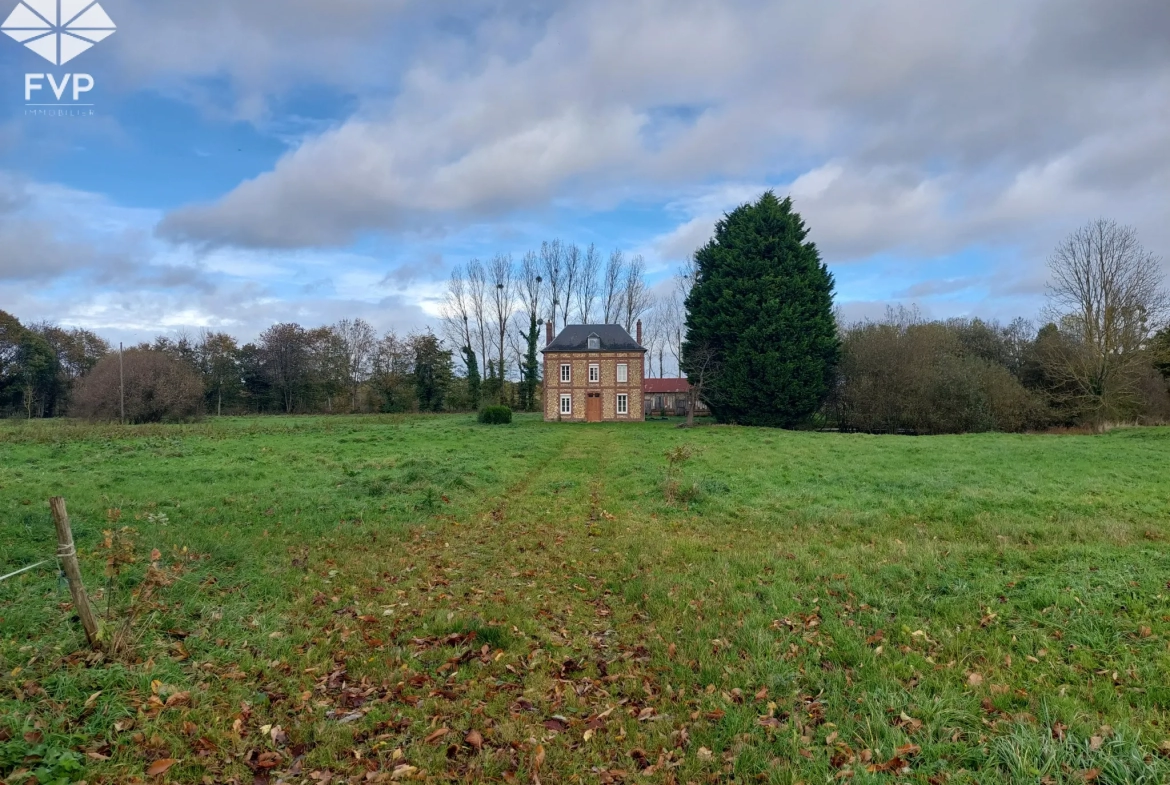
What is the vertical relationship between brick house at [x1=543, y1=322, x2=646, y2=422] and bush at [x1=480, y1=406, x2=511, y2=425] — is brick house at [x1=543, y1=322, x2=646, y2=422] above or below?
above

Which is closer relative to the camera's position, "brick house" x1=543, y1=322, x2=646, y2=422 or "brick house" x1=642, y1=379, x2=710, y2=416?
"brick house" x1=543, y1=322, x2=646, y2=422

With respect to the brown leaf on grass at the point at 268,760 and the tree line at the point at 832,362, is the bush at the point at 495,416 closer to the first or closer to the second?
the tree line at the point at 832,362

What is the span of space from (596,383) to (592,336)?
12.2ft

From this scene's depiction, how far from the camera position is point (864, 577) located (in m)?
6.56

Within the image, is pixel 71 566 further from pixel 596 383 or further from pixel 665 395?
pixel 665 395

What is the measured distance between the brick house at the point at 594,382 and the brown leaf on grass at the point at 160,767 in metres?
40.2

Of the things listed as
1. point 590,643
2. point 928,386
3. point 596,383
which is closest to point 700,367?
point 596,383

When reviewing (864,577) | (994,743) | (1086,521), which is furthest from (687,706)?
(1086,521)

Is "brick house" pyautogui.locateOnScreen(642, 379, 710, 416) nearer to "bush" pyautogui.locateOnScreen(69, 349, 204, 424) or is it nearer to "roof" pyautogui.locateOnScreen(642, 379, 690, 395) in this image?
"roof" pyautogui.locateOnScreen(642, 379, 690, 395)

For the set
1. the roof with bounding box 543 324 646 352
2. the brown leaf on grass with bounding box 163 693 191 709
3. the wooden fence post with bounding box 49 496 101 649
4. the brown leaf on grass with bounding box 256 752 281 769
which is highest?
the roof with bounding box 543 324 646 352

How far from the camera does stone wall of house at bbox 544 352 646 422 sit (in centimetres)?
4378

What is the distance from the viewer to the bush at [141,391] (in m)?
35.9

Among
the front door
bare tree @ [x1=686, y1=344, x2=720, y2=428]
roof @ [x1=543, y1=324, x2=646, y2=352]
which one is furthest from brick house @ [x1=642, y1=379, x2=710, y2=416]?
bare tree @ [x1=686, y1=344, x2=720, y2=428]

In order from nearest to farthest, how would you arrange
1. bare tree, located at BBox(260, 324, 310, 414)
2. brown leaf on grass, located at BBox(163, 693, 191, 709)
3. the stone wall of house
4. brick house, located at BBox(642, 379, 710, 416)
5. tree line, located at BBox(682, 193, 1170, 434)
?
brown leaf on grass, located at BBox(163, 693, 191, 709) < tree line, located at BBox(682, 193, 1170, 434) < the stone wall of house < bare tree, located at BBox(260, 324, 310, 414) < brick house, located at BBox(642, 379, 710, 416)
